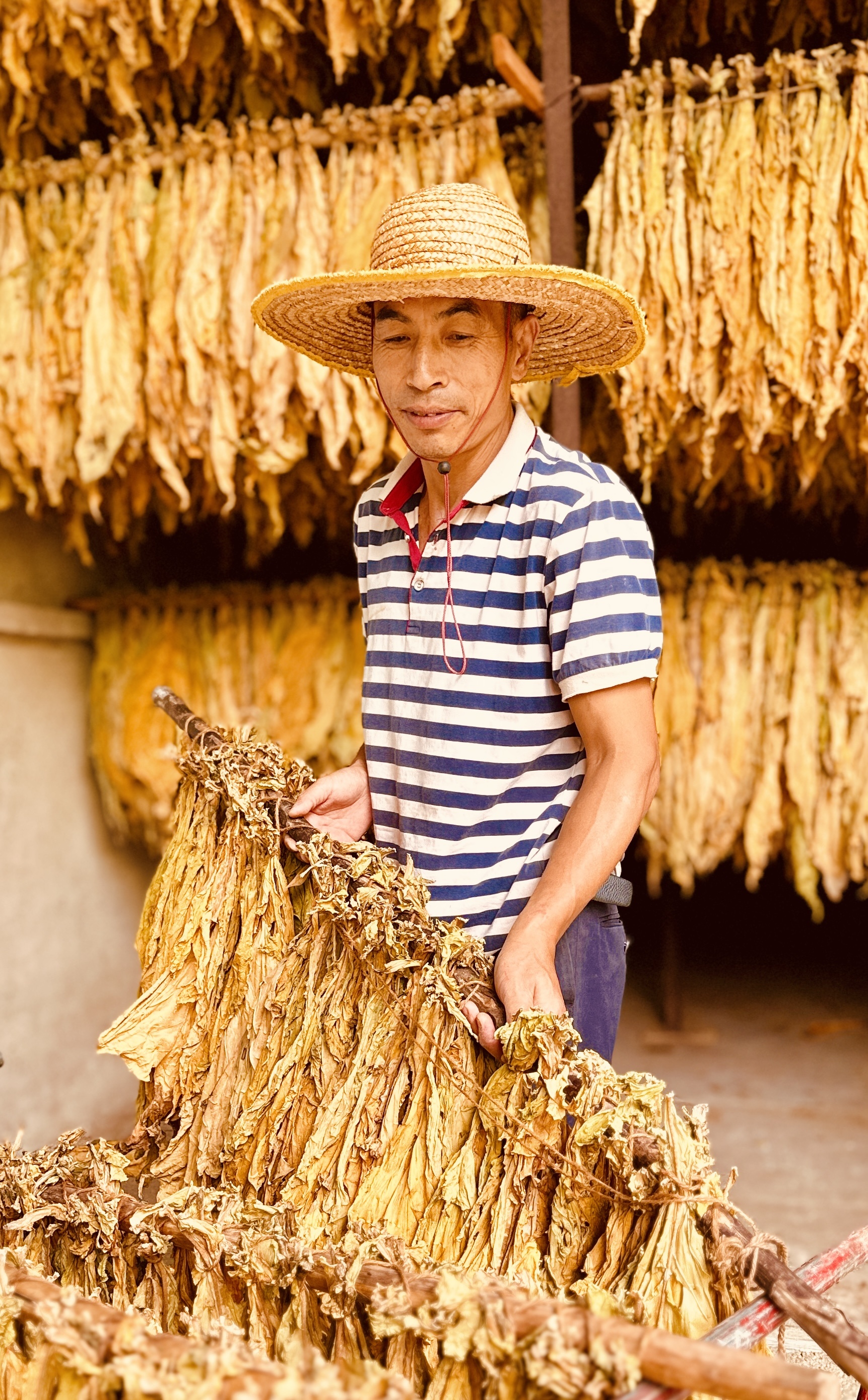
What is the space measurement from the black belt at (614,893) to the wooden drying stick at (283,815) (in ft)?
0.99

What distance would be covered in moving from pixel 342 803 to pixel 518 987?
0.59 m

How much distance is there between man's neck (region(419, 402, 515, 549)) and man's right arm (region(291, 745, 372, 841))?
1.31 feet

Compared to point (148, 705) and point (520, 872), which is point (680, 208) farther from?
point (148, 705)

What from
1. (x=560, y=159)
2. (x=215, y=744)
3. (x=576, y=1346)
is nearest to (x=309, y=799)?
(x=215, y=744)

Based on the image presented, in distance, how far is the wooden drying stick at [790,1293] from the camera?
3.27 feet

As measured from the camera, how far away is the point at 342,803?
184 centimetres

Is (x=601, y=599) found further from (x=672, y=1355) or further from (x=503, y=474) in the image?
(x=672, y=1355)

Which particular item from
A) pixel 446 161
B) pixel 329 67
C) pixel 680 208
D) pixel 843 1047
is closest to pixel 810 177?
pixel 680 208

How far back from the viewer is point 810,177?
2670 mm

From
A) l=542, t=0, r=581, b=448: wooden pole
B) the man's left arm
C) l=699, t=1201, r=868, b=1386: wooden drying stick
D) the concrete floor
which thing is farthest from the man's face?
the concrete floor

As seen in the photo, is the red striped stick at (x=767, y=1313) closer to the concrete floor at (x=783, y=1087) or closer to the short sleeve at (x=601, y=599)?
the short sleeve at (x=601, y=599)

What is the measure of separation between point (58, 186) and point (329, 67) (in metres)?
0.90

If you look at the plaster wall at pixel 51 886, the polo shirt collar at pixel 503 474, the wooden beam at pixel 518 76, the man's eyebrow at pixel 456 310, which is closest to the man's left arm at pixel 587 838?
the polo shirt collar at pixel 503 474

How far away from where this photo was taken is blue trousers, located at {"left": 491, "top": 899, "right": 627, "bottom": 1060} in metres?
1.62
